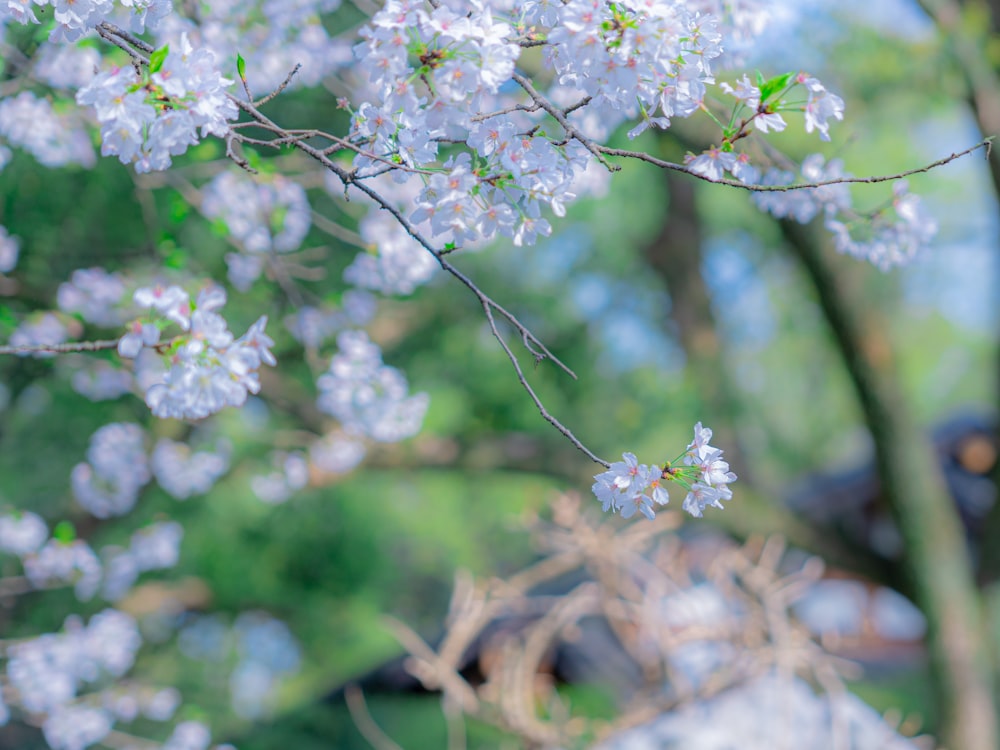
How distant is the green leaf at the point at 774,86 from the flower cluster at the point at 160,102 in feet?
2.67

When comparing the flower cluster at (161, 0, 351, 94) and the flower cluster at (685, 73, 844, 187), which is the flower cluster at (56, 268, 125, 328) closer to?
the flower cluster at (161, 0, 351, 94)

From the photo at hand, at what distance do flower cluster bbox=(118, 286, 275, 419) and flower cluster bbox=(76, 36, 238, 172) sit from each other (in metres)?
0.39

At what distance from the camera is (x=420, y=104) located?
57.0 inches

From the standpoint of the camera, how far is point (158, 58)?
1202mm

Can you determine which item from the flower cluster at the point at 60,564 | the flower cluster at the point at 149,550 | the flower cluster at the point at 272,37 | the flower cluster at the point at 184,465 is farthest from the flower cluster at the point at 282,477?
the flower cluster at the point at 272,37

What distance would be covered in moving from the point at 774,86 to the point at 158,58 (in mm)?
910

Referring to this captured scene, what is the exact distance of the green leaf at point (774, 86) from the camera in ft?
4.46

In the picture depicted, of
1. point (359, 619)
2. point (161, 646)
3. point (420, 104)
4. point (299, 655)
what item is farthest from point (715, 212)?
point (420, 104)

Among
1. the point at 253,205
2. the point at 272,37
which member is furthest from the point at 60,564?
the point at 272,37

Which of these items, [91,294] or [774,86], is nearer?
[774,86]

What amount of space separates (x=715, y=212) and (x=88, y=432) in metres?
7.08

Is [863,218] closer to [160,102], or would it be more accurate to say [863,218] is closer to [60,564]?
[160,102]

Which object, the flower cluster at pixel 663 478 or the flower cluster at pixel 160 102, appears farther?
the flower cluster at pixel 663 478

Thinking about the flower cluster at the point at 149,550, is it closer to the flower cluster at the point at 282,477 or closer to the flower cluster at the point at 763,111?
the flower cluster at the point at 282,477
